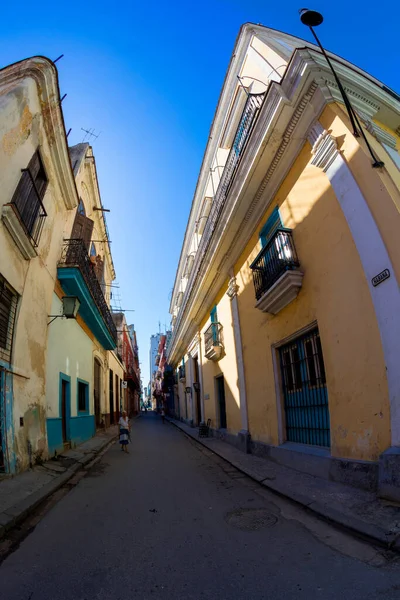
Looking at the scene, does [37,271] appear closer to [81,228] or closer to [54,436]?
[81,228]

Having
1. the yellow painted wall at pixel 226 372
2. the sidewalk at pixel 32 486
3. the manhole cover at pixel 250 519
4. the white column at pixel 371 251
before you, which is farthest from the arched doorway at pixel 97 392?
the white column at pixel 371 251

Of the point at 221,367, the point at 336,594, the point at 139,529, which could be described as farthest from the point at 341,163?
the point at 221,367

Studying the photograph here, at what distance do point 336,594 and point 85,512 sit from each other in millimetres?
3384

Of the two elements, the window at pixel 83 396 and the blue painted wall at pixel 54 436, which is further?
the window at pixel 83 396

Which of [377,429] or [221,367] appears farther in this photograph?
[221,367]

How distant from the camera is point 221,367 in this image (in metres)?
13.0

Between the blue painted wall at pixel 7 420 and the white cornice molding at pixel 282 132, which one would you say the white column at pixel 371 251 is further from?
the blue painted wall at pixel 7 420

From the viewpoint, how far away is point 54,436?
8711 mm

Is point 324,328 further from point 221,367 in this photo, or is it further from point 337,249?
point 221,367

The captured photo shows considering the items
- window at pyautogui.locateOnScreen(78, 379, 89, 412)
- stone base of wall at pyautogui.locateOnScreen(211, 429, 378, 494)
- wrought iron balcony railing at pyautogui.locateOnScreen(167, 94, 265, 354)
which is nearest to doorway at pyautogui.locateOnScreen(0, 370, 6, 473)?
stone base of wall at pyautogui.locateOnScreen(211, 429, 378, 494)

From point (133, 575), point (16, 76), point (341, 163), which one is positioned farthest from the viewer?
point (16, 76)

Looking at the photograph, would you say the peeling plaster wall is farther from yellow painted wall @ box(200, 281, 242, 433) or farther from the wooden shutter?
yellow painted wall @ box(200, 281, 242, 433)

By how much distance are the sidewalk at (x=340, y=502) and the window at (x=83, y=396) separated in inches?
312

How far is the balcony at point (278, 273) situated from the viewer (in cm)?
646
